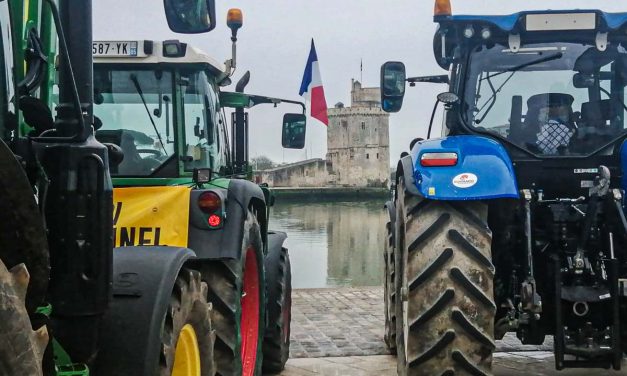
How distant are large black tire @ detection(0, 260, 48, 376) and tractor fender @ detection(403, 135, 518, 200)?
2675mm

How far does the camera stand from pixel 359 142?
75.5 meters

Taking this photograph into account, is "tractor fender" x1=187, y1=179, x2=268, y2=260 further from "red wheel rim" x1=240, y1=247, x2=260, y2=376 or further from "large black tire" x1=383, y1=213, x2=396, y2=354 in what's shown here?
"large black tire" x1=383, y1=213, x2=396, y2=354

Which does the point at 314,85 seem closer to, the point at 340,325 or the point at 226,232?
the point at 340,325

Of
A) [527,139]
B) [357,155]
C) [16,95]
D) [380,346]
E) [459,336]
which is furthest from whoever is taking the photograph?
[357,155]

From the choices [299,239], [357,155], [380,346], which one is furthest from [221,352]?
[357,155]

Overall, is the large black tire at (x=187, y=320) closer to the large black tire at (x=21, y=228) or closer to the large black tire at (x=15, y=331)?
the large black tire at (x=21, y=228)

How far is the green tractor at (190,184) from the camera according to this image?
14.2 ft

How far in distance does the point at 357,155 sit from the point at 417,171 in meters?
70.9

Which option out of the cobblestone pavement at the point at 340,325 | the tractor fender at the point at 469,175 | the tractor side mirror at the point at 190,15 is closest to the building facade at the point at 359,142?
the cobblestone pavement at the point at 340,325

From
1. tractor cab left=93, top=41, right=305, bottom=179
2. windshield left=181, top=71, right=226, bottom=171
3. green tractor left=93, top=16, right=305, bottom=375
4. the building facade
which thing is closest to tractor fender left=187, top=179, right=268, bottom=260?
green tractor left=93, top=16, right=305, bottom=375

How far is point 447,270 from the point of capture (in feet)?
13.6

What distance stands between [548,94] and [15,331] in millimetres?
4113

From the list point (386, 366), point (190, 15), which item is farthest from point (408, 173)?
point (386, 366)

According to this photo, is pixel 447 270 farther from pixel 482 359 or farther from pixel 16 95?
pixel 16 95
